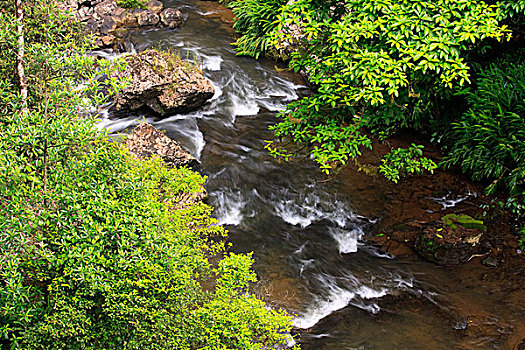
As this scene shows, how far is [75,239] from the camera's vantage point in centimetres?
334

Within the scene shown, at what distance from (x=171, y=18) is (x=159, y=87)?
523 centimetres

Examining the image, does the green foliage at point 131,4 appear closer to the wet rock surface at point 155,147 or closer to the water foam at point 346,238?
the wet rock surface at point 155,147

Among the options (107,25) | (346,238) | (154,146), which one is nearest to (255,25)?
(107,25)

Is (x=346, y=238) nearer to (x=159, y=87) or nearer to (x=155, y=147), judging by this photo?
(x=155, y=147)

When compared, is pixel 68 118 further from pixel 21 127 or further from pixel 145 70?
pixel 145 70

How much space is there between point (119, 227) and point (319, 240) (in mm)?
4688

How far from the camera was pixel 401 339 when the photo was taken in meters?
5.96

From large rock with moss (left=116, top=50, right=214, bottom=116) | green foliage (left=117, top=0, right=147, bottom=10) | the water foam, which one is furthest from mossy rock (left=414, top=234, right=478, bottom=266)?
green foliage (left=117, top=0, right=147, bottom=10)

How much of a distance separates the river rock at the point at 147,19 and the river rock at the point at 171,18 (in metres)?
0.18

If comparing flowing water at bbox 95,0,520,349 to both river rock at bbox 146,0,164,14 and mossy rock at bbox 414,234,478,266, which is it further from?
river rock at bbox 146,0,164,14

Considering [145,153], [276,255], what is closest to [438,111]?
[276,255]

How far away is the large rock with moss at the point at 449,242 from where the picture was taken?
23.7 feet

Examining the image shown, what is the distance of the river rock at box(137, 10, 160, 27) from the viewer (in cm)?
1387

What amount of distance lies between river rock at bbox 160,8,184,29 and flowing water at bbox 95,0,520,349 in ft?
9.35
